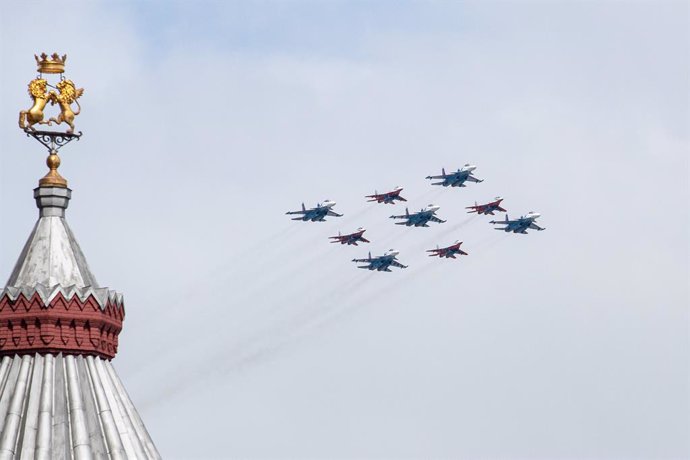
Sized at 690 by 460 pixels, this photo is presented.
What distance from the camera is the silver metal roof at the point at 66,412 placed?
130 ft

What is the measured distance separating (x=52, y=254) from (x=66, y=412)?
14.0 ft

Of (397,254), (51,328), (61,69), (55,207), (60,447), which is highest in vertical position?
(397,254)

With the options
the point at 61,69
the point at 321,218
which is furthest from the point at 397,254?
the point at 61,69

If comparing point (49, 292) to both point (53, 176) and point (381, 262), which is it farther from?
point (381, 262)

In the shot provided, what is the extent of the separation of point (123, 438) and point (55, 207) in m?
6.59

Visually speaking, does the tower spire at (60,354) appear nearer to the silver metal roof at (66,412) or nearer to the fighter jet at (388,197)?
the silver metal roof at (66,412)

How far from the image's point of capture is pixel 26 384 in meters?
41.0

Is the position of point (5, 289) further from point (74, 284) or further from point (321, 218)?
point (321, 218)

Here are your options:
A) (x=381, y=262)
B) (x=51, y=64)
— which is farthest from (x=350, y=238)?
(x=51, y=64)

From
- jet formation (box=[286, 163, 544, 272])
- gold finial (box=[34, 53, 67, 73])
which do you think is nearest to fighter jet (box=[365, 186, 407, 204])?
jet formation (box=[286, 163, 544, 272])

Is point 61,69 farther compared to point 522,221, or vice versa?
point 522,221

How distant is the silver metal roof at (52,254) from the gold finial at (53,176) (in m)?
0.13

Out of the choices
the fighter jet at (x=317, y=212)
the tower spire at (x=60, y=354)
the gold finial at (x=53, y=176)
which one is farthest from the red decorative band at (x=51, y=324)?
the fighter jet at (x=317, y=212)

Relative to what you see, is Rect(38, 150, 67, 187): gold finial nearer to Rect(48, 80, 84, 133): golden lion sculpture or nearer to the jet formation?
Rect(48, 80, 84, 133): golden lion sculpture
